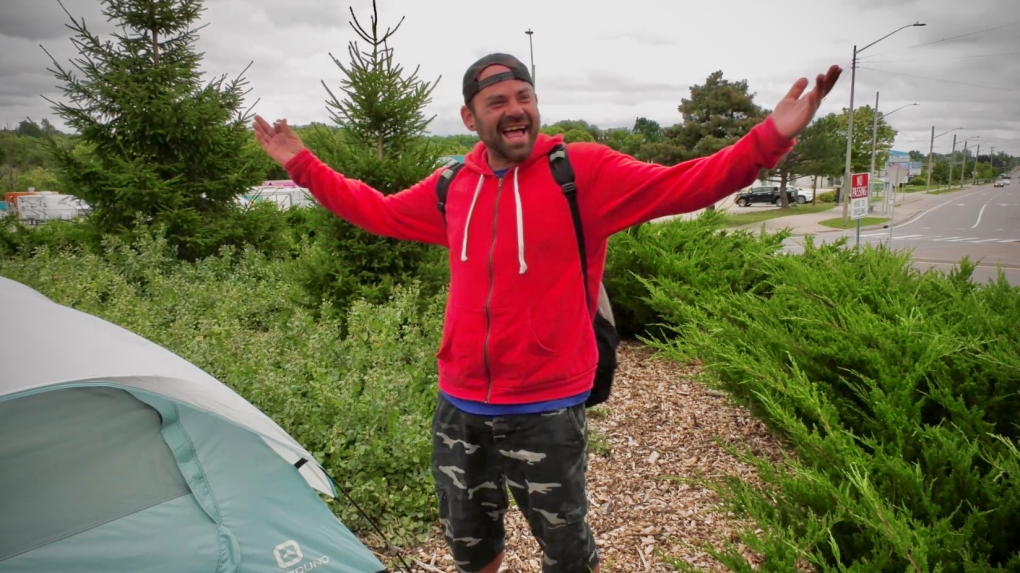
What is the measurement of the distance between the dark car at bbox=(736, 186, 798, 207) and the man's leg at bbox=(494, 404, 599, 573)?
3994cm

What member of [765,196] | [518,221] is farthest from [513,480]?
[765,196]

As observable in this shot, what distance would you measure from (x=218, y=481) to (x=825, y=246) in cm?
432

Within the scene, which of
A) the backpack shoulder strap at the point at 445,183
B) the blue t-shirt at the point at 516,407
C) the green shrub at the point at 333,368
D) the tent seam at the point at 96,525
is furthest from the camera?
the green shrub at the point at 333,368

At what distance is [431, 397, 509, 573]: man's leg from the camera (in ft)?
6.29

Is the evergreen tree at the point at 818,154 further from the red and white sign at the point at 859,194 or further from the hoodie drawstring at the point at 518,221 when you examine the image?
the hoodie drawstring at the point at 518,221

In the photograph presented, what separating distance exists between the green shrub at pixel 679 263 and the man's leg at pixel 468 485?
10.3 feet

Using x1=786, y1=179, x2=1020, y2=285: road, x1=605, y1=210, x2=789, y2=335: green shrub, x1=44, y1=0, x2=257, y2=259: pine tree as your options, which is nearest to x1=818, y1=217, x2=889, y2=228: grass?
x1=786, y1=179, x2=1020, y2=285: road

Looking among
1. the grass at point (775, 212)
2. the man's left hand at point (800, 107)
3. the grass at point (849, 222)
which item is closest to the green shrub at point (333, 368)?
the man's left hand at point (800, 107)

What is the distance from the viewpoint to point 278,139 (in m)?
2.35

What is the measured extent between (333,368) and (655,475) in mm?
2006

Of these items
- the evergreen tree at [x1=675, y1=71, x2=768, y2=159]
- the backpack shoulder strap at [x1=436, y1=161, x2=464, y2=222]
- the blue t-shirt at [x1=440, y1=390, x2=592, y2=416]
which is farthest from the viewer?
the evergreen tree at [x1=675, y1=71, x2=768, y2=159]

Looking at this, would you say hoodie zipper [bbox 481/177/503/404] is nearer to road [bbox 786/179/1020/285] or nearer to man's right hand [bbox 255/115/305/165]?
man's right hand [bbox 255/115/305/165]

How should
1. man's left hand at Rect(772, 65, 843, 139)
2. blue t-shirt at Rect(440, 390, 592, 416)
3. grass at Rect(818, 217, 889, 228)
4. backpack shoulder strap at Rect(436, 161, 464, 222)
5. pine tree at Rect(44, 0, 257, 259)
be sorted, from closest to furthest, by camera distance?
1. man's left hand at Rect(772, 65, 843, 139)
2. blue t-shirt at Rect(440, 390, 592, 416)
3. backpack shoulder strap at Rect(436, 161, 464, 222)
4. pine tree at Rect(44, 0, 257, 259)
5. grass at Rect(818, 217, 889, 228)

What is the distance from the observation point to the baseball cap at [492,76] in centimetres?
181
